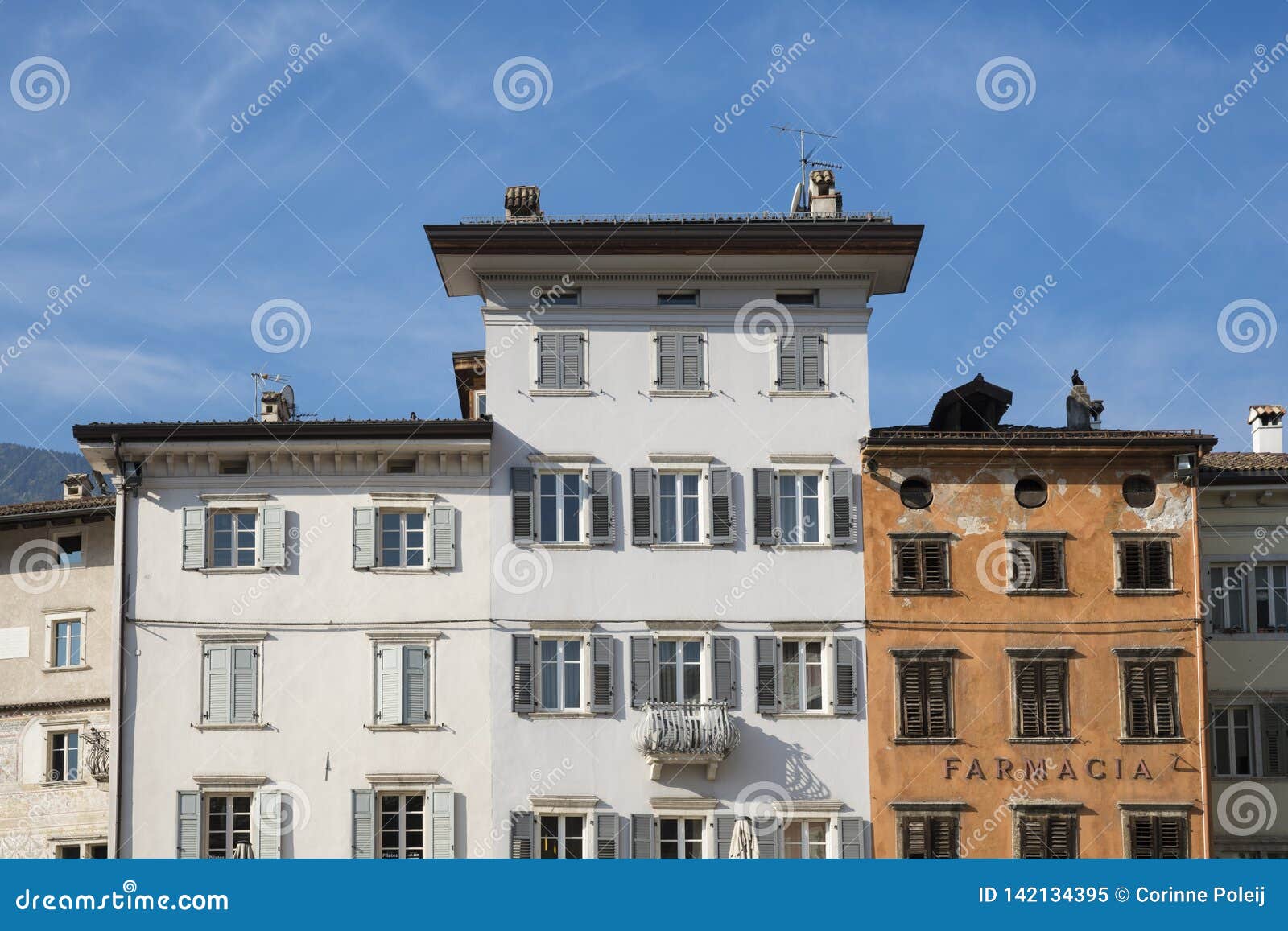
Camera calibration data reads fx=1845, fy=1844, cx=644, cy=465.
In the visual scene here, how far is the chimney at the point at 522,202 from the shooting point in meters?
45.0

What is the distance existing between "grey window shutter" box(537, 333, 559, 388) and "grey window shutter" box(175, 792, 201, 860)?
12.2 metres

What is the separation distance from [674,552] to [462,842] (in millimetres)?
8058

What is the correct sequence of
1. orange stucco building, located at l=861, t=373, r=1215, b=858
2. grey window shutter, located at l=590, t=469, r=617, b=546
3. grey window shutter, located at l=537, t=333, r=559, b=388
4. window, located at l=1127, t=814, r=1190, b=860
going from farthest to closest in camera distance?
grey window shutter, located at l=537, t=333, r=559, b=388 → grey window shutter, located at l=590, t=469, r=617, b=546 → orange stucco building, located at l=861, t=373, r=1215, b=858 → window, located at l=1127, t=814, r=1190, b=860

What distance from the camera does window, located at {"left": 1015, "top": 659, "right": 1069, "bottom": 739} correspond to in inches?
1644

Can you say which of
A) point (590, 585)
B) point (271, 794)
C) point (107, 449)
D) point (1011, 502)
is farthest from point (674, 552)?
point (107, 449)

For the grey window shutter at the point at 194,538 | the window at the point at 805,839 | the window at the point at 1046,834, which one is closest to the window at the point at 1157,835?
the window at the point at 1046,834

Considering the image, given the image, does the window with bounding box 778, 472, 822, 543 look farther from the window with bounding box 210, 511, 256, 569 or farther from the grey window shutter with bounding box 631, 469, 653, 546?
the window with bounding box 210, 511, 256, 569

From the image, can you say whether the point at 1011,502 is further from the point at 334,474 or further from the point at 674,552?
the point at 334,474

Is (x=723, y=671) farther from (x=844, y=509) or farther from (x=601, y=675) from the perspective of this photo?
(x=844, y=509)

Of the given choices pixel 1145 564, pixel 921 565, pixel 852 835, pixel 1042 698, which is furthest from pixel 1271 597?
pixel 852 835

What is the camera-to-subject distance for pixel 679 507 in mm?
42688

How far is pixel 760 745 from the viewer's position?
136ft

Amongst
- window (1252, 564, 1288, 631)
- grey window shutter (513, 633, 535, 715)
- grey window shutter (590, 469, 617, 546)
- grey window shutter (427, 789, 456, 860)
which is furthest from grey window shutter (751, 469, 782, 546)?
window (1252, 564, 1288, 631)

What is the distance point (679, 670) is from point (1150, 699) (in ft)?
35.2
